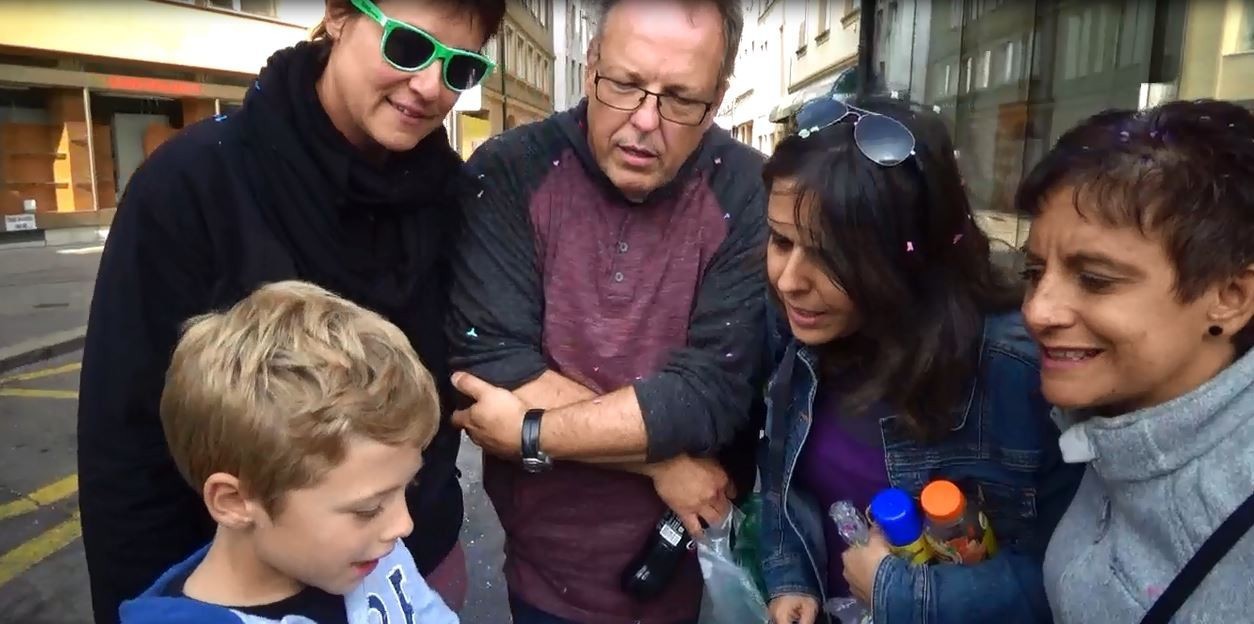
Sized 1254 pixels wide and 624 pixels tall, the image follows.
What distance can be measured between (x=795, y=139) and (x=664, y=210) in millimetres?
310

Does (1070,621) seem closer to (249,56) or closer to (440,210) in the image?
(440,210)

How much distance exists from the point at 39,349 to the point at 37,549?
14.9 feet

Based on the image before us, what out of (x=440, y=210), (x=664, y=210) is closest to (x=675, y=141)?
(x=664, y=210)

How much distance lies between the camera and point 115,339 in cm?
149

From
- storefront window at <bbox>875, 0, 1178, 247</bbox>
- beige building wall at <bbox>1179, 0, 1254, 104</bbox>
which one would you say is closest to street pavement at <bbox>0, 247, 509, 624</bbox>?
storefront window at <bbox>875, 0, 1178, 247</bbox>

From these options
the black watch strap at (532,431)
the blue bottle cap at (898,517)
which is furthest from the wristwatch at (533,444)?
the blue bottle cap at (898,517)

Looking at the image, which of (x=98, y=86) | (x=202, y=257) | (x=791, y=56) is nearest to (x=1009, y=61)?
(x=202, y=257)

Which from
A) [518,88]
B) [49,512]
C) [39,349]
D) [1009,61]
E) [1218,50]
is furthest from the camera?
[518,88]

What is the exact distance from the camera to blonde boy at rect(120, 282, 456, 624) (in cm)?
125

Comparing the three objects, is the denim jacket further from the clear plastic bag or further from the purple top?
the clear plastic bag

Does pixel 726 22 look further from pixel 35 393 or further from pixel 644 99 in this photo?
pixel 35 393

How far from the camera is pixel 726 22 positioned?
1801mm

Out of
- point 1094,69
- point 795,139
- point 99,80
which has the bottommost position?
point 795,139

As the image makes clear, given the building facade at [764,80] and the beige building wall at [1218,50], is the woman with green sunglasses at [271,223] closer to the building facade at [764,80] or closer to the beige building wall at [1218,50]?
the beige building wall at [1218,50]
